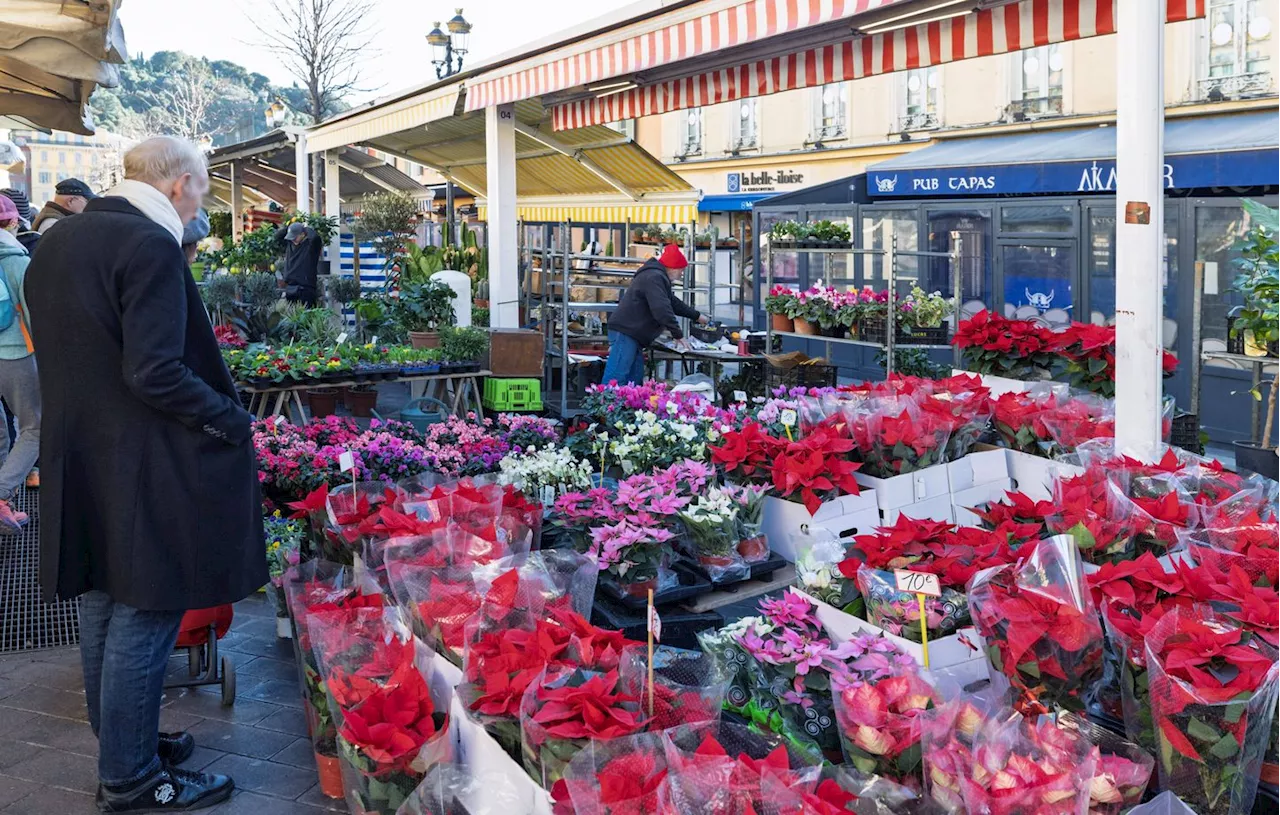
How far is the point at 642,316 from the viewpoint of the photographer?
8.55 meters

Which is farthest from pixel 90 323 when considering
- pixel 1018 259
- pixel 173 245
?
pixel 1018 259

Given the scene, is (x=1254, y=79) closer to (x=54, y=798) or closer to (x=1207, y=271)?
(x=1207, y=271)

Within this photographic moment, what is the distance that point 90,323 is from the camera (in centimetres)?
271

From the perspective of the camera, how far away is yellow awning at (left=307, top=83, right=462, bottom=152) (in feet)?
32.9

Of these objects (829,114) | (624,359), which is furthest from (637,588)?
(829,114)

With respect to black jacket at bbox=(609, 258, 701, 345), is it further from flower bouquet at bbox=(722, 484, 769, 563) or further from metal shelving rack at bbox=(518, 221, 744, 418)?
flower bouquet at bbox=(722, 484, 769, 563)

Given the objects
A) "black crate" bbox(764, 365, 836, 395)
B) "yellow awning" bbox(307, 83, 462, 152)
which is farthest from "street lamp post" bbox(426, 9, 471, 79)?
"black crate" bbox(764, 365, 836, 395)

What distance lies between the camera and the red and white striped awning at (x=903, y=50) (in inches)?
194

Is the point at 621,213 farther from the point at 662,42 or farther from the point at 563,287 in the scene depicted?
the point at 662,42

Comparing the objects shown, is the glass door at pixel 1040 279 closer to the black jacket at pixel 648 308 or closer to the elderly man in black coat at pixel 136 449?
the black jacket at pixel 648 308

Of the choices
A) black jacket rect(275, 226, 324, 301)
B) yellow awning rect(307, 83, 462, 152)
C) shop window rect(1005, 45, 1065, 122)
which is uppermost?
shop window rect(1005, 45, 1065, 122)

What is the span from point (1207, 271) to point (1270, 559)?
310 inches

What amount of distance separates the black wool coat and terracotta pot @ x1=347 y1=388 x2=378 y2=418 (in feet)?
19.8

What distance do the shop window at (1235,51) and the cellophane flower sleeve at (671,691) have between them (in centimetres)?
1299
